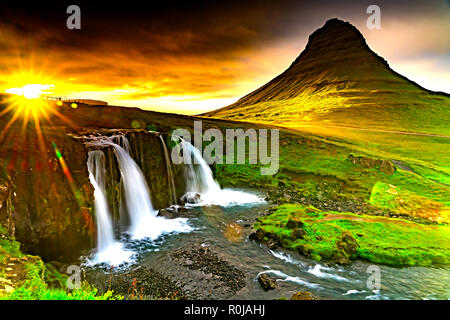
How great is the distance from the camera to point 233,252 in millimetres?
16312

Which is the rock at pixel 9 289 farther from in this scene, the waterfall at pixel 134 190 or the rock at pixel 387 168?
the rock at pixel 387 168

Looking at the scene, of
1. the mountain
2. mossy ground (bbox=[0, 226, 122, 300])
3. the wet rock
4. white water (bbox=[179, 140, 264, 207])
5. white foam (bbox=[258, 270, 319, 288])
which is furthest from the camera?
the mountain

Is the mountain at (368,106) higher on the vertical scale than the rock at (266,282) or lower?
higher

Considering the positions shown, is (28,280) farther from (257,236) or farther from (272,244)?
(257,236)

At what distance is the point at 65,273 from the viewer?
13.0 meters

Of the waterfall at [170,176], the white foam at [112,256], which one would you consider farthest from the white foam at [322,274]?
the waterfall at [170,176]

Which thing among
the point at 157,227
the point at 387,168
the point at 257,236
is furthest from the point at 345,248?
the point at 387,168

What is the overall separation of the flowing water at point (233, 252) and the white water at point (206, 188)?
1061 millimetres

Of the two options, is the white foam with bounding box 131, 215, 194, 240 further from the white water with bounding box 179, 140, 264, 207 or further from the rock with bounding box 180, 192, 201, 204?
the white water with bounding box 179, 140, 264, 207

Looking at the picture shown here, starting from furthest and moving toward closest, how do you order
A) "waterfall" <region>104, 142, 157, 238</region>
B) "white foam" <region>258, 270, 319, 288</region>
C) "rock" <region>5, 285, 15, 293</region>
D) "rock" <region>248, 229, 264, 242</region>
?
"waterfall" <region>104, 142, 157, 238</region>
"rock" <region>248, 229, 264, 242</region>
"white foam" <region>258, 270, 319, 288</region>
"rock" <region>5, 285, 15, 293</region>

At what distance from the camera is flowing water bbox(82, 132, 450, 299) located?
13.0 metres

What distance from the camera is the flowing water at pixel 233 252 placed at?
42.6ft

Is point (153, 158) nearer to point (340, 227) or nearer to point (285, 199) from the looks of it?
point (285, 199)

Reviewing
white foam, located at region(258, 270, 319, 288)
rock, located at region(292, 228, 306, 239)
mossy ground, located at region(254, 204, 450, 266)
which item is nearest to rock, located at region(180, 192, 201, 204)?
mossy ground, located at region(254, 204, 450, 266)
